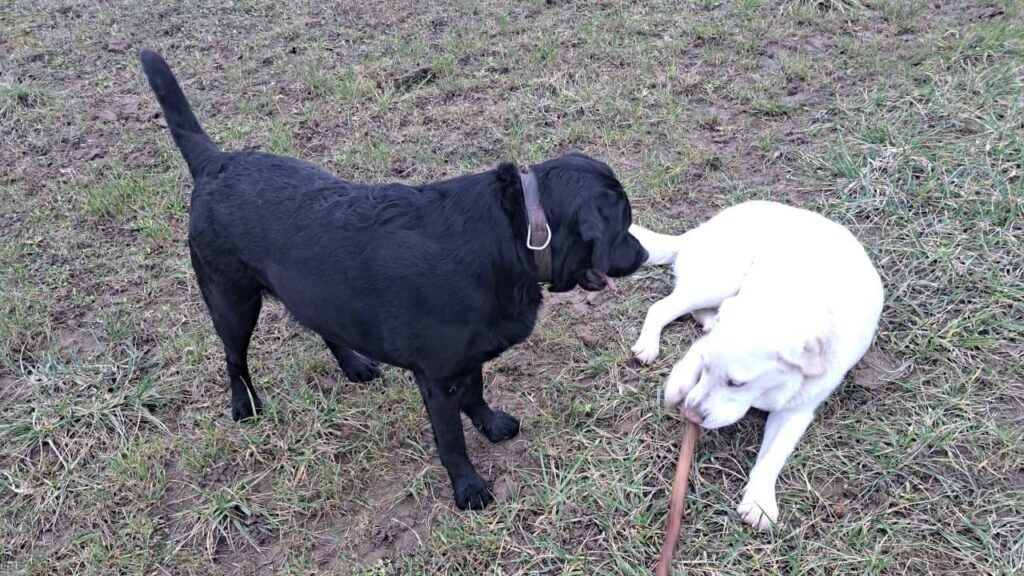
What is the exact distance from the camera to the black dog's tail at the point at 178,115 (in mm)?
2680

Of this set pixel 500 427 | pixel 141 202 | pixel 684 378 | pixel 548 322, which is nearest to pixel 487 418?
pixel 500 427

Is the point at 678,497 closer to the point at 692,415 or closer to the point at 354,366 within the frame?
the point at 692,415

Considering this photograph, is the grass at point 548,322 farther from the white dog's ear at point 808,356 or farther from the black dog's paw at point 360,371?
the white dog's ear at point 808,356

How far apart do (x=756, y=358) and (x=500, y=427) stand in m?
1.12

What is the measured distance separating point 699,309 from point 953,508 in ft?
4.10

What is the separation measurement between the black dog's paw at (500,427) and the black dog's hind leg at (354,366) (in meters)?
0.66

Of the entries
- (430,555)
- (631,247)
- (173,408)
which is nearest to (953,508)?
(631,247)

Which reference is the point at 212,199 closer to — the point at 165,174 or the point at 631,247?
the point at 631,247

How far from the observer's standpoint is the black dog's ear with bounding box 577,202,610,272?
2209 mm

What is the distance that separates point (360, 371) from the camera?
3.24m

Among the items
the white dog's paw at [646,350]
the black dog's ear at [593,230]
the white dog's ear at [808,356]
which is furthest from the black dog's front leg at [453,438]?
the white dog's ear at [808,356]

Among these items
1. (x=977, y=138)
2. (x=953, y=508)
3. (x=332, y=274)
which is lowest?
(x=953, y=508)

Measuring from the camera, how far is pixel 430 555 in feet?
8.38

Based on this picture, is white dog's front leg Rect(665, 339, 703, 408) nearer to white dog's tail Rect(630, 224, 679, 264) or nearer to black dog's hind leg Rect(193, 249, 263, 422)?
white dog's tail Rect(630, 224, 679, 264)
